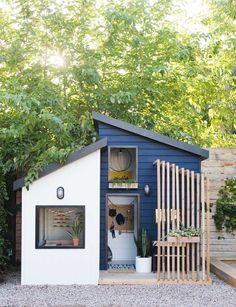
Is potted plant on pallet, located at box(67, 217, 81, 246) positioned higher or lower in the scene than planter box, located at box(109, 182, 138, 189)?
lower

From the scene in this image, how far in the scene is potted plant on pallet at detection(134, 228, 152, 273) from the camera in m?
9.11

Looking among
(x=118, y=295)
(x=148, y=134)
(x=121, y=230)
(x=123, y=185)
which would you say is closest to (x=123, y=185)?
(x=123, y=185)

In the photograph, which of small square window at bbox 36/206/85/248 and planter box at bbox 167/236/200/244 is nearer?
planter box at bbox 167/236/200/244

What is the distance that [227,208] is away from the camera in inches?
435

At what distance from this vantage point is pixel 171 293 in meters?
7.95

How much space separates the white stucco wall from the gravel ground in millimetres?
288

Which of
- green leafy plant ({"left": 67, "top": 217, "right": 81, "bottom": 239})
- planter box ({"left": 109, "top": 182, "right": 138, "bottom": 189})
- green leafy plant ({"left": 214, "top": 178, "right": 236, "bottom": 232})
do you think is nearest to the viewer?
green leafy plant ({"left": 67, "top": 217, "right": 81, "bottom": 239})

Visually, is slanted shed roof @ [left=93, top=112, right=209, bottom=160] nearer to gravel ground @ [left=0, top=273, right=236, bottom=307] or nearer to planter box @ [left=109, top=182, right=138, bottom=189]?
planter box @ [left=109, top=182, right=138, bottom=189]

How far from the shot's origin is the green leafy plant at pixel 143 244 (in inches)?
358

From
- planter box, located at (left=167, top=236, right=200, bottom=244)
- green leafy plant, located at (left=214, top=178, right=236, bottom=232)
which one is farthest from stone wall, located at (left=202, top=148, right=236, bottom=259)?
planter box, located at (left=167, top=236, right=200, bottom=244)

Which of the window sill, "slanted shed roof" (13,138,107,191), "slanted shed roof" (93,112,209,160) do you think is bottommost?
the window sill

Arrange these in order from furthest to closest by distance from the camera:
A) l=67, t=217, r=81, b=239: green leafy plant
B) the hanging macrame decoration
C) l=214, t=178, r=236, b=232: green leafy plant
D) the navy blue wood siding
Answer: l=214, t=178, r=236, b=232: green leafy plant < the hanging macrame decoration < the navy blue wood siding < l=67, t=217, r=81, b=239: green leafy plant

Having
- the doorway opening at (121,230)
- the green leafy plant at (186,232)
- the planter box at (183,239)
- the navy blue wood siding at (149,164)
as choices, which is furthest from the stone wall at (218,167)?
the planter box at (183,239)

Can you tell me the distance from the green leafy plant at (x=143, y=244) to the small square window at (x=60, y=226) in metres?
1.02
